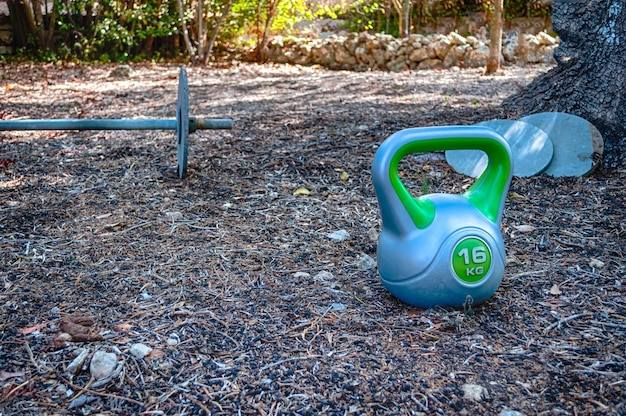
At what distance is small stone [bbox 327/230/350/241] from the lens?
9.72 ft

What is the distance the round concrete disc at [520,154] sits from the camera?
3.76 metres

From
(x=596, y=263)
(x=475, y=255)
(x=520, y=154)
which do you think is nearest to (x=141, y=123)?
(x=475, y=255)

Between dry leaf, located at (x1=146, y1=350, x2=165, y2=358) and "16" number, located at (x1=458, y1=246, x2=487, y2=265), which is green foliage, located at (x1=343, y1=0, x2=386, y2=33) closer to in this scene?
"16" number, located at (x1=458, y1=246, x2=487, y2=265)

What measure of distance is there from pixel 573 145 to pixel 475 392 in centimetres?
248

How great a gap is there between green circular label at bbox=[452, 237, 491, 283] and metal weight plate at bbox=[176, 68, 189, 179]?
1937mm

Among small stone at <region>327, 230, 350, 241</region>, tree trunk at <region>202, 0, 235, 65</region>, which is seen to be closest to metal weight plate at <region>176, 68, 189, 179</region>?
small stone at <region>327, 230, 350, 241</region>

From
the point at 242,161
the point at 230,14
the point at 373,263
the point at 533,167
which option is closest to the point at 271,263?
the point at 373,263

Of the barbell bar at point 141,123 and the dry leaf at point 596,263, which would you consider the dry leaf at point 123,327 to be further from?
the dry leaf at point 596,263

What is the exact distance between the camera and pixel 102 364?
6.17 feet

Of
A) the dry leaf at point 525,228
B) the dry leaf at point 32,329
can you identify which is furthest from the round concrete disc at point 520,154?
the dry leaf at point 32,329

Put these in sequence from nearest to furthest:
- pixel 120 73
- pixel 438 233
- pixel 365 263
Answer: pixel 438 233
pixel 365 263
pixel 120 73

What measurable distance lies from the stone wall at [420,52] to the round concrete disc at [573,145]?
19.7 feet

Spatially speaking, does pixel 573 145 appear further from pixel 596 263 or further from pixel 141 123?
pixel 141 123

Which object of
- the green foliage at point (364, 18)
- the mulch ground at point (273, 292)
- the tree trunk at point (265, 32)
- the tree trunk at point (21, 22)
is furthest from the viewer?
the green foliage at point (364, 18)
